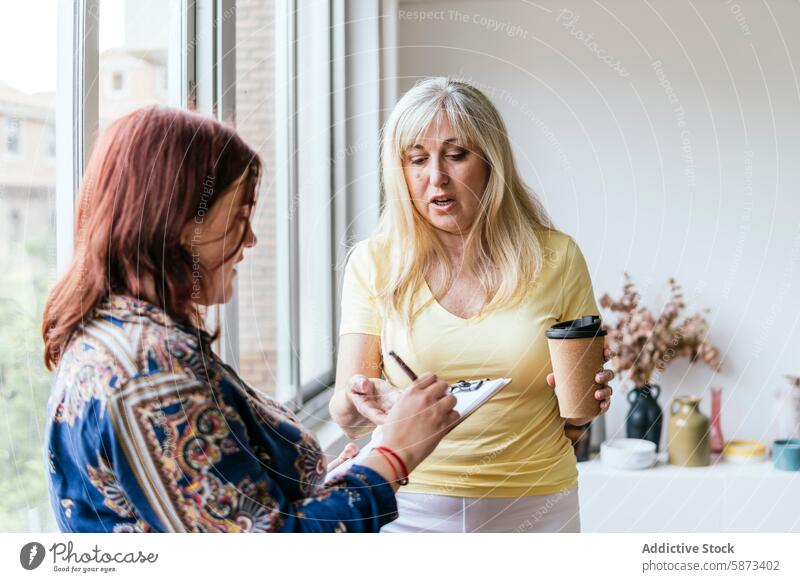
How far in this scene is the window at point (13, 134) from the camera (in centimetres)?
69

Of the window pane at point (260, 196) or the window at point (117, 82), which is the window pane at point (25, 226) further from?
the window pane at point (260, 196)

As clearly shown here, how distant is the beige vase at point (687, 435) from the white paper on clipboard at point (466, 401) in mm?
427

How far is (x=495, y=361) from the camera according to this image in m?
0.79

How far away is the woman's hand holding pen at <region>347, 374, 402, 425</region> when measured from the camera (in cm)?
77

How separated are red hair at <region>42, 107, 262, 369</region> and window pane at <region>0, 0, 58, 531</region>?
117mm

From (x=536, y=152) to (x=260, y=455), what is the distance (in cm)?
47

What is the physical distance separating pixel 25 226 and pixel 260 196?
0.27m

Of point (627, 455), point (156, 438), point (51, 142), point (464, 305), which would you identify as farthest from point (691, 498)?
point (51, 142)

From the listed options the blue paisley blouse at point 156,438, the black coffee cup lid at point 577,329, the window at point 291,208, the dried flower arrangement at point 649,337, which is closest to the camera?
the blue paisley blouse at point 156,438

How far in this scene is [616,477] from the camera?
3.59 ft

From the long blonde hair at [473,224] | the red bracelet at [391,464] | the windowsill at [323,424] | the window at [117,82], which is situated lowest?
the windowsill at [323,424]

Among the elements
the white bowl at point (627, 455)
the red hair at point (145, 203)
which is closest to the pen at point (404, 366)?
the red hair at point (145, 203)

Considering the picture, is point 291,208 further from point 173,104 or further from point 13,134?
point 13,134
